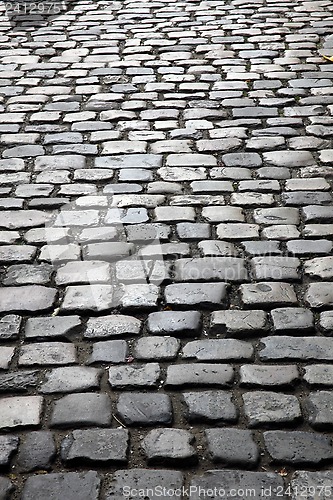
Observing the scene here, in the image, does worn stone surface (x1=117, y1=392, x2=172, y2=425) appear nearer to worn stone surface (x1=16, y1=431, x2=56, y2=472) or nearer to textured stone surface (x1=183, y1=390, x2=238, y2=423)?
textured stone surface (x1=183, y1=390, x2=238, y2=423)

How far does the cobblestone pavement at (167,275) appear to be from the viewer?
2.42 m

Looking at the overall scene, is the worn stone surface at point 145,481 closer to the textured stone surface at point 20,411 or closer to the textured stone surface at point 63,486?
the textured stone surface at point 63,486

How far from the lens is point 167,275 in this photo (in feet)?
11.1

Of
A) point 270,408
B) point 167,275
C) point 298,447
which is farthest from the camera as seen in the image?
point 167,275

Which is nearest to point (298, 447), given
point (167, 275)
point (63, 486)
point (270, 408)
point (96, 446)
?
point (270, 408)

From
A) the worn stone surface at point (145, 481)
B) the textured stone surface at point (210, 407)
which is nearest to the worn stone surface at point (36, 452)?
the worn stone surface at point (145, 481)

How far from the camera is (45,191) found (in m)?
4.20

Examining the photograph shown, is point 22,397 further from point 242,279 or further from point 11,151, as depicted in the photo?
point 11,151

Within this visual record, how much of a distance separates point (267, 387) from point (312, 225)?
4.27ft

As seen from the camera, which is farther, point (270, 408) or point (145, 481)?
point (270, 408)

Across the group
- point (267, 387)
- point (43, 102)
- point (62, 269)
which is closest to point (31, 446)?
point (267, 387)

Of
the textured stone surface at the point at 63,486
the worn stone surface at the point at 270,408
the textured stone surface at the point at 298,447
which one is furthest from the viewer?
the worn stone surface at the point at 270,408

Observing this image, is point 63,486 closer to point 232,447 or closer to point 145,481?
point 145,481

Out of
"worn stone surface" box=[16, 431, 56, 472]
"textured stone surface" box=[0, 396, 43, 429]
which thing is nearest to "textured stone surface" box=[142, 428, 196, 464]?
"worn stone surface" box=[16, 431, 56, 472]
